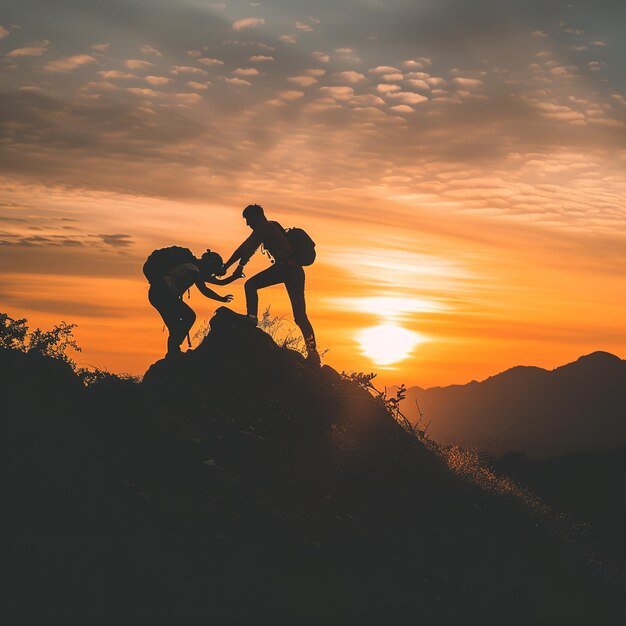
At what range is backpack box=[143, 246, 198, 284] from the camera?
44.7 ft

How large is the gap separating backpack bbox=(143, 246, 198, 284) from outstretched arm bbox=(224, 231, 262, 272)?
926 mm

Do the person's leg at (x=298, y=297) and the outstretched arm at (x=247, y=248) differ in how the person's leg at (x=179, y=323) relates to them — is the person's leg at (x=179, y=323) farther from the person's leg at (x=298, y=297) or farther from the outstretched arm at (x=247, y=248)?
the person's leg at (x=298, y=297)

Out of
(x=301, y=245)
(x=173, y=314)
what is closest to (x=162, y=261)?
(x=173, y=314)

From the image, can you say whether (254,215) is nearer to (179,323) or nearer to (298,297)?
(298,297)

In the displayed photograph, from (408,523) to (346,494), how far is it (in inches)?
46.8

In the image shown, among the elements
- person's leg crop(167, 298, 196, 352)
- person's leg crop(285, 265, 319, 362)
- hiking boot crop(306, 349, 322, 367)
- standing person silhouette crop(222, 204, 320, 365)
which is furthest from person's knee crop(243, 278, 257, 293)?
hiking boot crop(306, 349, 322, 367)

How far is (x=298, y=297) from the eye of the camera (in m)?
13.9

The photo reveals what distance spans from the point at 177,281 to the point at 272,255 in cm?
174

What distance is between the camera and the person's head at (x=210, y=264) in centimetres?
1391

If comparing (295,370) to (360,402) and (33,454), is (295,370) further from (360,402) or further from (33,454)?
(33,454)

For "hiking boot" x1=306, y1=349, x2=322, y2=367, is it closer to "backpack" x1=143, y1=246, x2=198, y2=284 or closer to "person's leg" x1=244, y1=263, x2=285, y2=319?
"person's leg" x1=244, y1=263, x2=285, y2=319

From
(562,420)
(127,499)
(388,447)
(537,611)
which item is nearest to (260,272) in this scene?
(388,447)

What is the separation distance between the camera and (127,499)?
10.4 metres

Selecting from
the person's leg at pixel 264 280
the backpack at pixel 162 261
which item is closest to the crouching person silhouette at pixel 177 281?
the backpack at pixel 162 261
